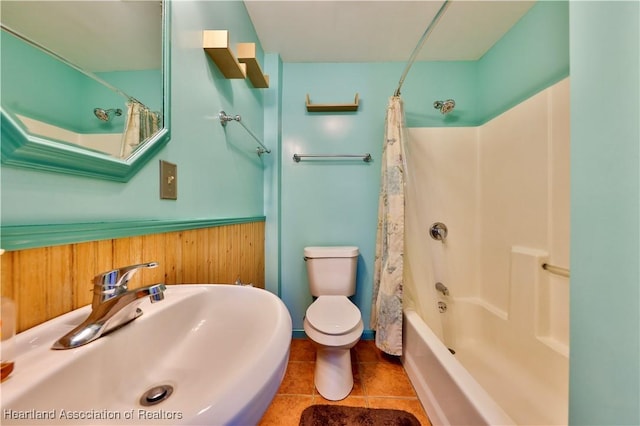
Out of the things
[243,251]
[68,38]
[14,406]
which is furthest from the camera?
[243,251]

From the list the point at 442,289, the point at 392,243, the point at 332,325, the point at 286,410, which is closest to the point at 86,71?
the point at 332,325

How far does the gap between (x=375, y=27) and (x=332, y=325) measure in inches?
73.8

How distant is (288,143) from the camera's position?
175 cm

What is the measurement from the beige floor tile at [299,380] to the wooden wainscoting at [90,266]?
752 millimetres

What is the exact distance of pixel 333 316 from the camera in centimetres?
124

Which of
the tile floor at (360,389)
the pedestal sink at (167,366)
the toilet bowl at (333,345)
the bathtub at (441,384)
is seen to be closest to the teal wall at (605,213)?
Answer: the bathtub at (441,384)

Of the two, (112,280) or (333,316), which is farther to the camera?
(333,316)

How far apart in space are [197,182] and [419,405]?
154cm

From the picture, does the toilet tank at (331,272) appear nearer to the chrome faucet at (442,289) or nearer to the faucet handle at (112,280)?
the chrome faucet at (442,289)

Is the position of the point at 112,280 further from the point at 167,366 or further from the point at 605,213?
the point at 605,213

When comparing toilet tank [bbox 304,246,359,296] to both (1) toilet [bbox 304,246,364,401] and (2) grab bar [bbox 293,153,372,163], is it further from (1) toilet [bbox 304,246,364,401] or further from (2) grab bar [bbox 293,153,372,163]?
(2) grab bar [bbox 293,153,372,163]

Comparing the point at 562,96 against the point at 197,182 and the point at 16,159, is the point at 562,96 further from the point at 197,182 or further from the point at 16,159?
the point at 16,159

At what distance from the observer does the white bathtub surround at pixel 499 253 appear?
Result: 3.44 feet

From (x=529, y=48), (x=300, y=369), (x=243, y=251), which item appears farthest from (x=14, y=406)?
(x=529, y=48)
